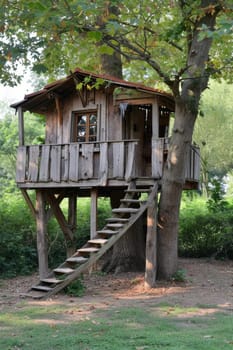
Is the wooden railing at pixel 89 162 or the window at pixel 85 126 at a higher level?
the window at pixel 85 126

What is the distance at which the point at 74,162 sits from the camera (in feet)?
48.0

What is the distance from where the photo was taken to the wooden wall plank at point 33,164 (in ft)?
49.8

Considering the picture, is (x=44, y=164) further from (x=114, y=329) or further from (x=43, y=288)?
(x=114, y=329)

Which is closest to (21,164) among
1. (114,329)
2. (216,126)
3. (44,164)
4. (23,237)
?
(44,164)

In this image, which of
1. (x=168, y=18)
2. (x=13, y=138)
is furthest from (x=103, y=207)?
(x=13, y=138)

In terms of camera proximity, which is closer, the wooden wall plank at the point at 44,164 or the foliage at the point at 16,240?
the wooden wall plank at the point at 44,164

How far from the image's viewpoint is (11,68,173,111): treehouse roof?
13891 mm

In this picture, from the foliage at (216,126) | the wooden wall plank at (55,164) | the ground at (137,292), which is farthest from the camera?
the foliage at (216,126)

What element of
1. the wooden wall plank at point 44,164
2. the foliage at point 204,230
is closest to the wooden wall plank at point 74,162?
the wooden wall plank at point 44,164

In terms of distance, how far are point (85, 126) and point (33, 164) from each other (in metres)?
2.01

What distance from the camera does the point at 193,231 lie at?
21.0 metres

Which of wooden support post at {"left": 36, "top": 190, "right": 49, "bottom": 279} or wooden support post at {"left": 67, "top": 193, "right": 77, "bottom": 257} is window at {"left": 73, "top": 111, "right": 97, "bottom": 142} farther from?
wooden support post at {"left": 67, "top": 193, "right": 77, "bottom": 257}

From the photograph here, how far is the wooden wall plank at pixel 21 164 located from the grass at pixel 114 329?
224 inches

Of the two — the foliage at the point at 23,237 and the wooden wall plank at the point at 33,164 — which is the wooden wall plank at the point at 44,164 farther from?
the foliage at the point at 23,237
